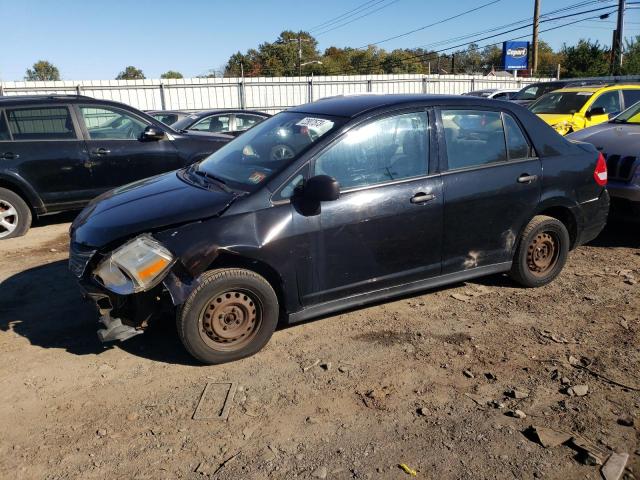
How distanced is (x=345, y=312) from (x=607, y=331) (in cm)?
207

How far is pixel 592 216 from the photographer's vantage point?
5289mm

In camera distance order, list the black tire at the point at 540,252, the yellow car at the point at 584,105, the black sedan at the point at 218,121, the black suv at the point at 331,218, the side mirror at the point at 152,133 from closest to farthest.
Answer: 1. the black suv at the point at 331,218
2. the black tire at the point at 540,252
3. the side mirror at the point at 152,133
4. the yellow car at the point at 584,105
5. the black sedan at the point at 218,121

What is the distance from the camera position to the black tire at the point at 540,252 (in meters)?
4.91

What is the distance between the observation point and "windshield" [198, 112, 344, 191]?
13.4 ft

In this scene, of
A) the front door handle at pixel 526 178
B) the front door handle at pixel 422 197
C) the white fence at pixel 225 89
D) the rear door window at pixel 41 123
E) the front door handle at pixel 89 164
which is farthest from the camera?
the white fence at pixel 225 89

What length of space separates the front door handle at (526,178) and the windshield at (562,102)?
7.43m

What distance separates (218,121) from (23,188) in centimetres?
555

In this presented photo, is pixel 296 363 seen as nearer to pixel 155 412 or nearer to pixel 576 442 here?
pixel 155 412

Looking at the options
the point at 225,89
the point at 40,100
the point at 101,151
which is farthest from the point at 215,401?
the point at 225,89

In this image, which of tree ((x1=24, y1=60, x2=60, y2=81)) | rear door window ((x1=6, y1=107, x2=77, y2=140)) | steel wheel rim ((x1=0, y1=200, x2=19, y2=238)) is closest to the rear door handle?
rear door window ((x1=6, y1=107, x2=77, y2=140))

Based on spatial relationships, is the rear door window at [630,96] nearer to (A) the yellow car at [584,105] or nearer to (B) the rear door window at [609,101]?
(A) the yellow car at [584,105]

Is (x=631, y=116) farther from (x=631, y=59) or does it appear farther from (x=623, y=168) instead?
(x=631, y=59)

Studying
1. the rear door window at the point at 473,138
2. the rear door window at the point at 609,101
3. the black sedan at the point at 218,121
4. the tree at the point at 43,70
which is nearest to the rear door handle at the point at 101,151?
the black sedan at the point at 218,121

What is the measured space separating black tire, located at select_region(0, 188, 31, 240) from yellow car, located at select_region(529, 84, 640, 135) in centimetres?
936
